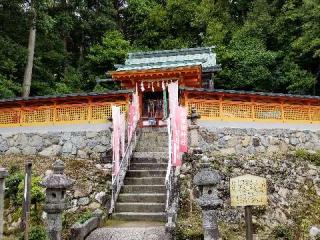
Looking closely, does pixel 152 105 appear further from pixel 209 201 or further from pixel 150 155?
pixel 209 201

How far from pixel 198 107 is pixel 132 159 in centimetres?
308

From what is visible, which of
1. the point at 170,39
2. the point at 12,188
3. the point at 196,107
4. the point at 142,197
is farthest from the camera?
the point at 170,39

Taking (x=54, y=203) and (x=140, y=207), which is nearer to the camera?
(x=54, y=203)

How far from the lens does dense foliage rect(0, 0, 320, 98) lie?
85.1 ft

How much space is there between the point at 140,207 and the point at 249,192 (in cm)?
425

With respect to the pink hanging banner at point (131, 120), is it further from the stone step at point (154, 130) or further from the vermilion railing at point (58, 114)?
the stone step at point (154, 130)

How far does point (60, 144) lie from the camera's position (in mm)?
15586

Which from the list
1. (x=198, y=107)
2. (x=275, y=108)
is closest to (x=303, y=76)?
(x=275, y=108)

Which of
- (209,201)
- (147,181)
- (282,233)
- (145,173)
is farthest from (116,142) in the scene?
(282,233)

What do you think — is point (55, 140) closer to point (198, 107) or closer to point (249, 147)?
point (198, 107)

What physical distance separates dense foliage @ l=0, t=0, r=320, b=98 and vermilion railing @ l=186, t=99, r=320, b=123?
885 cm

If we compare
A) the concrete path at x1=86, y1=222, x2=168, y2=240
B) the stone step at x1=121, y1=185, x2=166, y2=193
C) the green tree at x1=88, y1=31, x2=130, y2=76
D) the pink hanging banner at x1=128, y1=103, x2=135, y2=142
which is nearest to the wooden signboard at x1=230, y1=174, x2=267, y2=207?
the concrete path at x1=86, y1=222, x2=168, y2=240

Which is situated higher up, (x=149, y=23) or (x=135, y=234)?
(x=149, y=23)

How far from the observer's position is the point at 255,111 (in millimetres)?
15922
